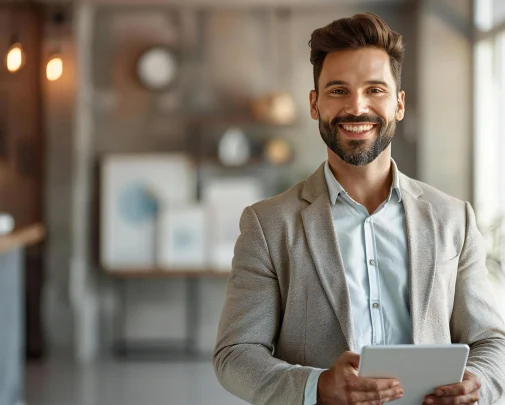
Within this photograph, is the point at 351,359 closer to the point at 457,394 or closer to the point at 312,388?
the point at 312,388

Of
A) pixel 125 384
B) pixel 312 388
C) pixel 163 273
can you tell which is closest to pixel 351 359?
pixel 312 388

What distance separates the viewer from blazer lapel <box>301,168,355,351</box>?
6.02 feet

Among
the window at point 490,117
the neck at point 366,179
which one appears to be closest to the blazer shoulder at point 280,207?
the neck at point 366,179

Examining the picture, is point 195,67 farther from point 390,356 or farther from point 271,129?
point 390,356

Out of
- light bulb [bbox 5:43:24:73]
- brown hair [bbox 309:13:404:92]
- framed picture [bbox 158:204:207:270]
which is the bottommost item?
framed picture [bbox 158:204:207:270]

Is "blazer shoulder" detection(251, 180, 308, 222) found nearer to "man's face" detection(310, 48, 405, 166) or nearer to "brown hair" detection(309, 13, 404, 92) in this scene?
"man's face" detection(310, 48, 405, 166)

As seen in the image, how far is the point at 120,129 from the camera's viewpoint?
7.79 meters

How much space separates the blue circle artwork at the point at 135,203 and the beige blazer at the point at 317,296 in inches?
226

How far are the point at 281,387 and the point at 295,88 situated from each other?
20.1 feet

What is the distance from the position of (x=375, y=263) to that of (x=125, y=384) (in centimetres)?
491

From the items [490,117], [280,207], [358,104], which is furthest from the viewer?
[490,117]

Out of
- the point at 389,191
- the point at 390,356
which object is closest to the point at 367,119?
the point at 389,191

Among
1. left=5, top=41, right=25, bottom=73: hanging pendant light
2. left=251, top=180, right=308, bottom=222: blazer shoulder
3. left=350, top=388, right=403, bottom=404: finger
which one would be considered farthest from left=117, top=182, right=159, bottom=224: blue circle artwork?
left=350, top=388, right=403, bottom=404: finger

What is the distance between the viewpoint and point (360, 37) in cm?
188
